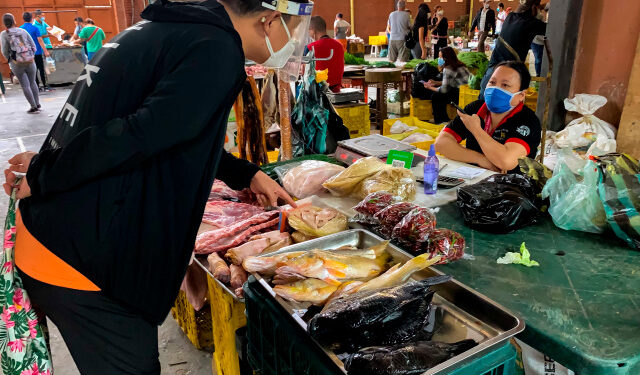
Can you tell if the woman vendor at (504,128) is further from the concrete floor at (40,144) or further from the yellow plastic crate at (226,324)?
the concrete floor at (40,144)

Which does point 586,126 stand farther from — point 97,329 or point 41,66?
point 41,66

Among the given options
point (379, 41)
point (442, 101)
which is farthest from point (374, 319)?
point (379, 41)

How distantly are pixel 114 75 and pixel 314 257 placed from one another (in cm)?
79

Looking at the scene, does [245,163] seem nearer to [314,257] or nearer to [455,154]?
[314,257]

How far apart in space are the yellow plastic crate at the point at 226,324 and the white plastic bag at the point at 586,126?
3.57m

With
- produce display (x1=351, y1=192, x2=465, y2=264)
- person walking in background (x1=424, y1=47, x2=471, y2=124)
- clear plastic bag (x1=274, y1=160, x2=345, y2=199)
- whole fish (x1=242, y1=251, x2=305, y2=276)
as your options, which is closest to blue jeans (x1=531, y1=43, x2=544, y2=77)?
person walking in background (x1=424, y1=47, x2=471, y2=124)

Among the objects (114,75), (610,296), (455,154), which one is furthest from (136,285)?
(455,154)

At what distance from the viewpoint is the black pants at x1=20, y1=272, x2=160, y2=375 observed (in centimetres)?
134

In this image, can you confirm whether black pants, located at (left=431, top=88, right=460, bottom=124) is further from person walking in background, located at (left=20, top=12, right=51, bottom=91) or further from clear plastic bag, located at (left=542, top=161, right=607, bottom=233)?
person walking in background, located at (left=20, top=12, right=51, bottom=91)

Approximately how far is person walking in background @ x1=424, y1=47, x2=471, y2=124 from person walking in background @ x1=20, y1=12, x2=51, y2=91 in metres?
10.4

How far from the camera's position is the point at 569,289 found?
1.42m

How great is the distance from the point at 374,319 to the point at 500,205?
90cm

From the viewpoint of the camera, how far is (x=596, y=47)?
14.5 feet

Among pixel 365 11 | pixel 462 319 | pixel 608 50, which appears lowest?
pixel 462 319
